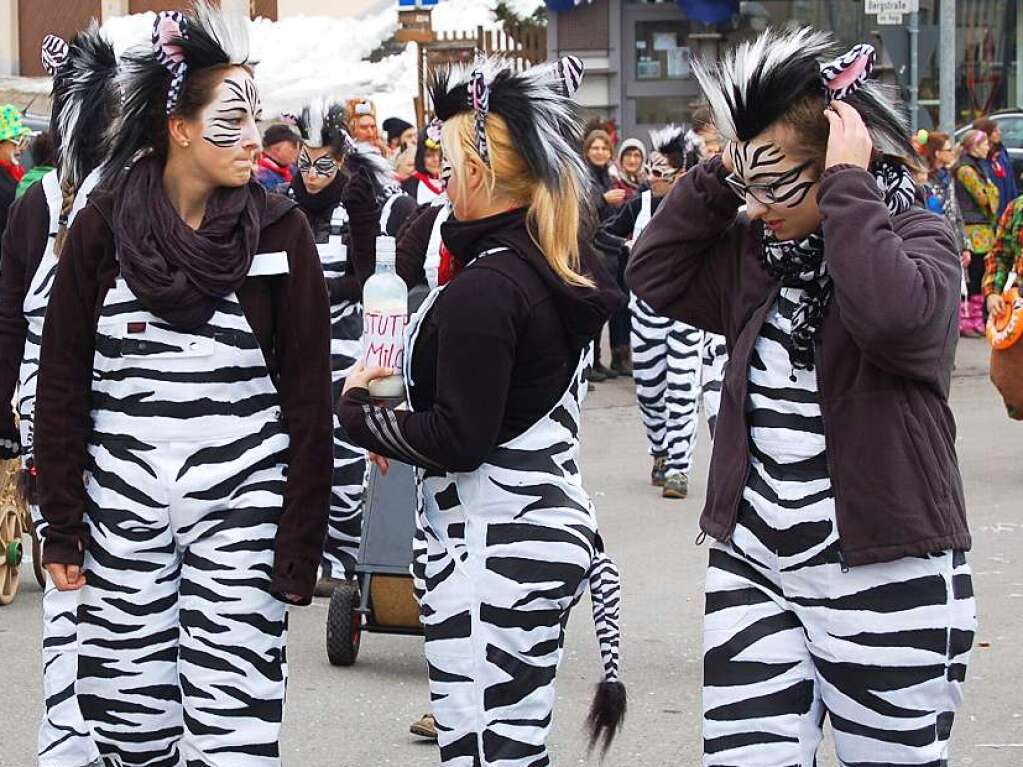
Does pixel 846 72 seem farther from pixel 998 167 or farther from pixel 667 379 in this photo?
pixel 998 167

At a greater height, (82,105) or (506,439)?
(82,105)

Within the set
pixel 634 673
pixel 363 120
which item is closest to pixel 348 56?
pixel 363 120

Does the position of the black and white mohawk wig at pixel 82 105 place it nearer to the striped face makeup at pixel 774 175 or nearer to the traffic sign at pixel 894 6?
the striped face makeup at pixel 774 175

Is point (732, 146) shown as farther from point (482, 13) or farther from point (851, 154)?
point (482, 13)

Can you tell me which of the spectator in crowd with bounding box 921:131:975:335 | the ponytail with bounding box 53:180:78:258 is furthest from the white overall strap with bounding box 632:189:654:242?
the spectator in crowd with bounding box 921:131:975:335

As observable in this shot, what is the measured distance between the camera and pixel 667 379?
35.3 ft

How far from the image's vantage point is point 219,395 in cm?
416

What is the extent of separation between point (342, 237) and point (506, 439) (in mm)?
4106

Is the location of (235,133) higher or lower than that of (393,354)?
higher

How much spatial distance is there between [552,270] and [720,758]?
110cm

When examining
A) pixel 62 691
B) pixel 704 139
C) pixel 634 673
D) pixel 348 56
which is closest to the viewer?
pixel 62 691

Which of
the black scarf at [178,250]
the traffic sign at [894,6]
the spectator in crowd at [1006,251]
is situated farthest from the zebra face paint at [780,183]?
the traffic sign at [894,6]

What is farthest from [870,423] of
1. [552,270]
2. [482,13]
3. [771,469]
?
[482,13]

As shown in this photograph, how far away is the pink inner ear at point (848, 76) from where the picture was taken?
3588 mm
